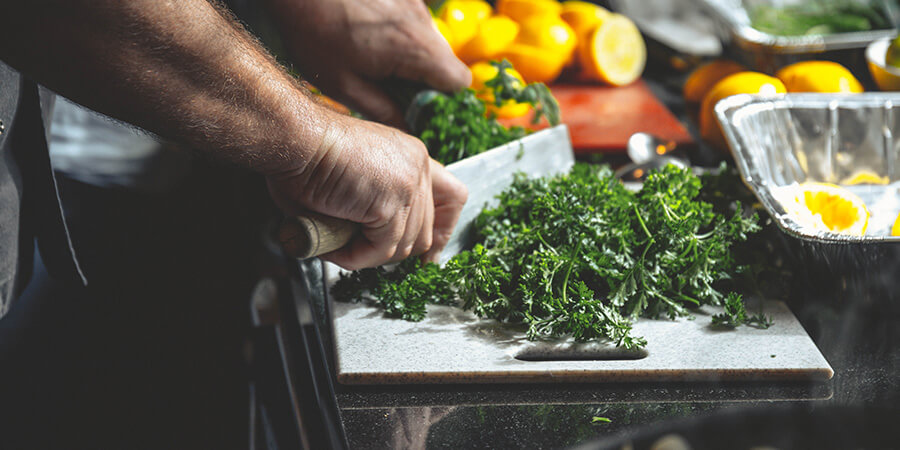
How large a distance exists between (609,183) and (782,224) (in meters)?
0.31

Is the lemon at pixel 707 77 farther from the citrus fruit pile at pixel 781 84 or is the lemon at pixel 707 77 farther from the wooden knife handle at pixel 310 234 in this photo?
the wooden knife handle at pixel 310 234

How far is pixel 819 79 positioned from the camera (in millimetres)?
1576

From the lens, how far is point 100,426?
4.56ft

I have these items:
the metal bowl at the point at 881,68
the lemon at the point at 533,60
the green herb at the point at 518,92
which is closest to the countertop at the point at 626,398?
the green herb at the point at 518,92

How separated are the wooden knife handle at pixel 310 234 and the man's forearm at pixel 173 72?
0.29 ft

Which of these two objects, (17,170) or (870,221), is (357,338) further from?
(870,221)

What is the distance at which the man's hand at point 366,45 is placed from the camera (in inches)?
54.5

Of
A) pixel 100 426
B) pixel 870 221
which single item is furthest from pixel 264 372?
pixel 870 221

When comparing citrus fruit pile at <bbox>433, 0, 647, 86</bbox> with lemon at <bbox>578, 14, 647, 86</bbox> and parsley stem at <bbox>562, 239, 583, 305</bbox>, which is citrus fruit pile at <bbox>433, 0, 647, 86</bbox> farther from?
parsley stem at <bbox>562, 239, 583, 305</bbox>

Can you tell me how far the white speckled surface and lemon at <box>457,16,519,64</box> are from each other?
1.01m

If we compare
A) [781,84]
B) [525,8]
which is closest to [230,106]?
[781,84]

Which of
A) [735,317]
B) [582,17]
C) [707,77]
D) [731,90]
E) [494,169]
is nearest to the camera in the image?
[735,317]

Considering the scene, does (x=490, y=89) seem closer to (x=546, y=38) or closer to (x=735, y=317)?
(x=546, y=38)

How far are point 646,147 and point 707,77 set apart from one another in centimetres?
38
